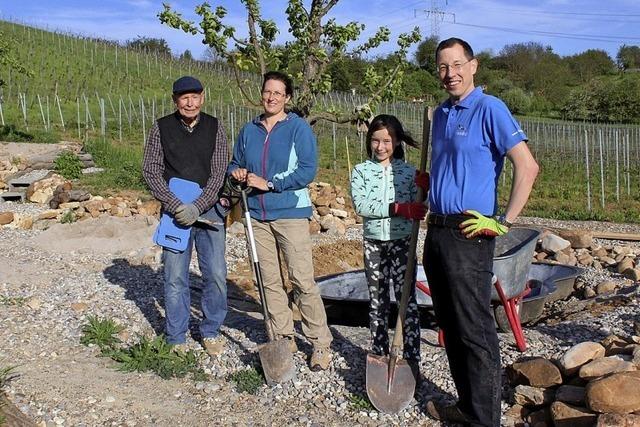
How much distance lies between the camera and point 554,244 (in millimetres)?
8227

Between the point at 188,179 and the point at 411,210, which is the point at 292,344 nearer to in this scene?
the point at 188,179

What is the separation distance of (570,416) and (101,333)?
3.15 meters

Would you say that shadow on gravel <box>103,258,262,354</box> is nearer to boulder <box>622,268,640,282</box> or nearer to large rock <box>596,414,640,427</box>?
large rock <box>596,414,640,427</box>

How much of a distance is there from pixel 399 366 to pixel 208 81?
33643 mm

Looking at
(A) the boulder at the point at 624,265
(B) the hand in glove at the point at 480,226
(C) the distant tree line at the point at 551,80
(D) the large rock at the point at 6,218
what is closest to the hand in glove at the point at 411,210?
(B) the hand in glove at the point at 480,226

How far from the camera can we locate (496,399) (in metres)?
3.11

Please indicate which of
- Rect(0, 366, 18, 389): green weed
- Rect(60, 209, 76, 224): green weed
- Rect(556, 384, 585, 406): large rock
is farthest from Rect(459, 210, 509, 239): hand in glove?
Rect(60, 209, 76, 224): green weed

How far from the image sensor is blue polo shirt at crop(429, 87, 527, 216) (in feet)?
9.36

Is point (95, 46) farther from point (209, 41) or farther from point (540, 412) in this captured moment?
point (540, 412)

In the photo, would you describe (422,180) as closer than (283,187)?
Yes

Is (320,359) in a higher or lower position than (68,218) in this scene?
lower

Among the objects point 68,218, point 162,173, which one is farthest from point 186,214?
point 68,218

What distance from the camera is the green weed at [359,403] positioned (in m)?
3.62

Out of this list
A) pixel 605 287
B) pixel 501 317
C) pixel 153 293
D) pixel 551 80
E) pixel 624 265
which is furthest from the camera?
pixel 551 80
